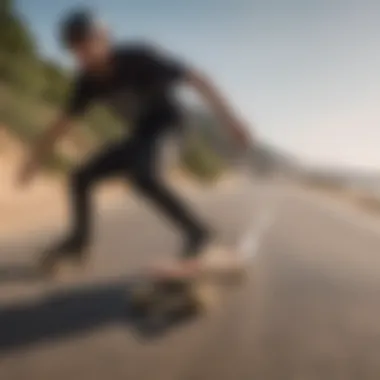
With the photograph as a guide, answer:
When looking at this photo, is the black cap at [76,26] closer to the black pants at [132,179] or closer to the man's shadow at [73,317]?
the black pants at [132,179]

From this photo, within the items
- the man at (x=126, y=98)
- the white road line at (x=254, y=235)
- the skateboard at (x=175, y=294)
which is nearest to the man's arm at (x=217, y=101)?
the man at (x=126, y=98)

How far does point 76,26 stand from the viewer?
1869mm

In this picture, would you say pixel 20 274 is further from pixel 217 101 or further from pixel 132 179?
pixel 217 101

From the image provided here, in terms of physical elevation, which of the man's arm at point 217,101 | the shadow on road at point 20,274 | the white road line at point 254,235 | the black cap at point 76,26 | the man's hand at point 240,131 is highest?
the black cap at point 76,26

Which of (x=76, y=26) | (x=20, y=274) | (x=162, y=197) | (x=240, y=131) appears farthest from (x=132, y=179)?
(x=20, y=274)

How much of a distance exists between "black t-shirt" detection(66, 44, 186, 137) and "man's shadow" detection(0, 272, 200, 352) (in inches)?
24.8

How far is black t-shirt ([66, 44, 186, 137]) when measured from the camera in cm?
192

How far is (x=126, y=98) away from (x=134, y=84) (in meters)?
0.04

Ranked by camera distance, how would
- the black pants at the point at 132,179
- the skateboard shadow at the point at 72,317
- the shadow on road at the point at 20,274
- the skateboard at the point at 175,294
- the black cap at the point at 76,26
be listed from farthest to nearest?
the shadow on road at the point at 20,274
the skateboard at the point at 175,294
the skateboard shadow at the point at 72,317
the black pants at the point at 132,179
the black cap at the point at 76,26

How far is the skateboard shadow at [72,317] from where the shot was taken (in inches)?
84.0

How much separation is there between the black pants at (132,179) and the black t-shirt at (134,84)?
0.08 m

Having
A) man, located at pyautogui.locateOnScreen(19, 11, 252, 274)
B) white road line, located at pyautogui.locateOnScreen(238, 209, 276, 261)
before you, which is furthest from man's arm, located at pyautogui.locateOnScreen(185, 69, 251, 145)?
white road line, located at pyautogui.locateOnScreen(238, 209, 276, 261)

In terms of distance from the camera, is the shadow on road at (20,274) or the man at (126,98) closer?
the man at (126,98)

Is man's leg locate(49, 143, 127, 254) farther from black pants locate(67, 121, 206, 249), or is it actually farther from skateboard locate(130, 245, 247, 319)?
skateboard locate(130, 245, 247, 319)
